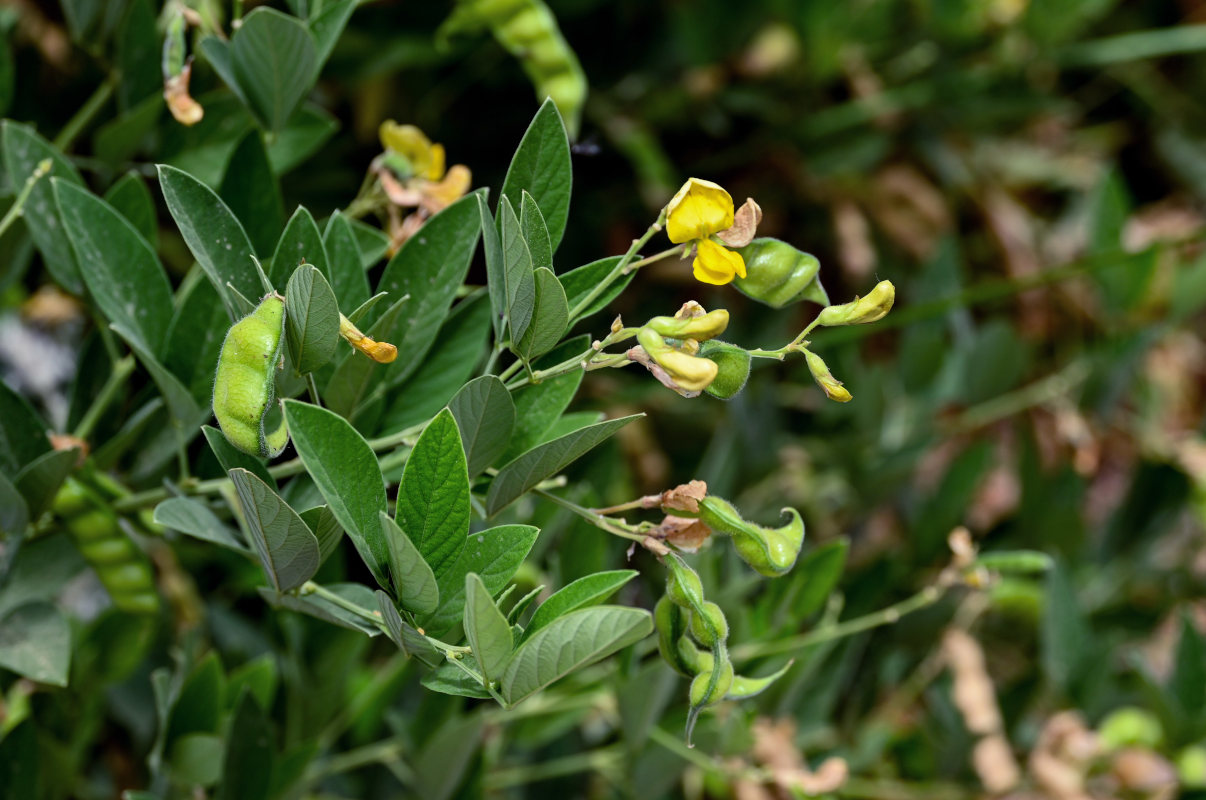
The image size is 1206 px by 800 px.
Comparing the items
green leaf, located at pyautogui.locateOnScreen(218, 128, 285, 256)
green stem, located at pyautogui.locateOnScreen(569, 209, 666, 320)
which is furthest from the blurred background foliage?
green stem, located at pyautogui.locateOnScreen(569, 209, 666, 320)

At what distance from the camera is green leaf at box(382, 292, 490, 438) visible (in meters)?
0.46

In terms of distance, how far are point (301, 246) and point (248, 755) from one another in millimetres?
276

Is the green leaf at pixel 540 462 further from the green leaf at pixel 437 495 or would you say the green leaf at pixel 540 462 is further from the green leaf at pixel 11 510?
the green leaf at pixel 11 510

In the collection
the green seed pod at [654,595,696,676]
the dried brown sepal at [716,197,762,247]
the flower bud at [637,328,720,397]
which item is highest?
the dried brown sepal at [716,197,762,247]

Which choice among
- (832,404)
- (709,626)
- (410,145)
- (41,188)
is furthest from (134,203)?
(832,404)

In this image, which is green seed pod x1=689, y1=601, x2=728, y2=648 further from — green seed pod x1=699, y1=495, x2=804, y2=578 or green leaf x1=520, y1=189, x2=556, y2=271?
green leaf x1=520, y1=189, x2=556, y2=271

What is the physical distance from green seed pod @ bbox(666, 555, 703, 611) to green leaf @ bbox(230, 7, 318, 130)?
27 centimetres

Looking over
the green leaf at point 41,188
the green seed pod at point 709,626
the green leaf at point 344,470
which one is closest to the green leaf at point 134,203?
the green leaf at point 41,188

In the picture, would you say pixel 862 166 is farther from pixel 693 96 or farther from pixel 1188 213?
pixel 1188 213

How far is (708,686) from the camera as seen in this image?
36 cm

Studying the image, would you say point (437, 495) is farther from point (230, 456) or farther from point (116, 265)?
point (116, 265)

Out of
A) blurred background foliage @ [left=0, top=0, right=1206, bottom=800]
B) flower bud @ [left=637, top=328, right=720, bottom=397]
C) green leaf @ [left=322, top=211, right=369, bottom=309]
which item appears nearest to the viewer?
flower bud @ [left=637, top=328, right=720, bottom=397]

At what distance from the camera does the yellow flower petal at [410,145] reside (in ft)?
1.53

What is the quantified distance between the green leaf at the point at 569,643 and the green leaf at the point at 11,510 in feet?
0.74
